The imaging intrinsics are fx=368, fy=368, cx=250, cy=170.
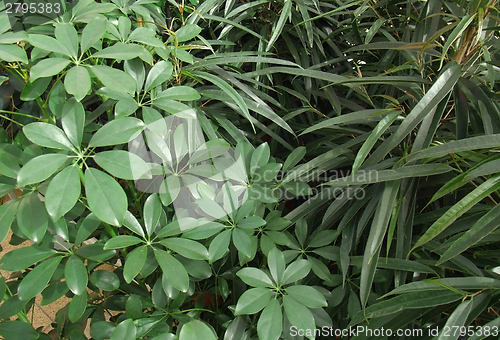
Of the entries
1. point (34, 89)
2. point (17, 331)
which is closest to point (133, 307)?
point (17, 331)

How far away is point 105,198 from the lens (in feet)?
1.51

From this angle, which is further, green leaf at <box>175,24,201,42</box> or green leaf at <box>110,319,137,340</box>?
green leaf at <box>175,24,201,42</box>

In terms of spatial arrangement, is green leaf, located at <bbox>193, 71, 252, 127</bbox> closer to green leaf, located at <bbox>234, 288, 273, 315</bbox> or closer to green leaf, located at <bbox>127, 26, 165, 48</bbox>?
green leaf, located at <bbox>127, 26, 165, 48</bbox>

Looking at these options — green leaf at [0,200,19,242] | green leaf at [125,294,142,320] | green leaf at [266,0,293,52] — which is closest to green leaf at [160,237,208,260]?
green leaf at [125,294,142,320]

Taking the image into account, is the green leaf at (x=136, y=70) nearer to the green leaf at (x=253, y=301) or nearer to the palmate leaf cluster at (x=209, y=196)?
the palmate leaf cluster at (x=209, y=196)

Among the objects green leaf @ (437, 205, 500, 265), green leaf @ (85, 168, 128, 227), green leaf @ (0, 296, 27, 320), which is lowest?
green leaf @ (0, 296, 27, 320)

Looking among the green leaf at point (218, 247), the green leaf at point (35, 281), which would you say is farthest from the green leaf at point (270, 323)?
the green leaf at point (35, 281)

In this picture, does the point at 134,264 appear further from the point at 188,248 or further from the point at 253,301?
the point at 253,301

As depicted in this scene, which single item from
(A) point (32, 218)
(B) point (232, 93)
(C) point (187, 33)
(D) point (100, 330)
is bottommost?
(D) point (100, 330)

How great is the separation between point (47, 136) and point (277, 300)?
0.41 m

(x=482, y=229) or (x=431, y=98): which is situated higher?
(x=431, y=98)

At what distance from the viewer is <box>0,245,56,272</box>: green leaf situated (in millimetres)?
547

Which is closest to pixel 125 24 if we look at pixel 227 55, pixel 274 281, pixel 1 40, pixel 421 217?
pixel 1 40

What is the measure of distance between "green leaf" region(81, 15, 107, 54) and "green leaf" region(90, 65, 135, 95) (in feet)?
0.13
